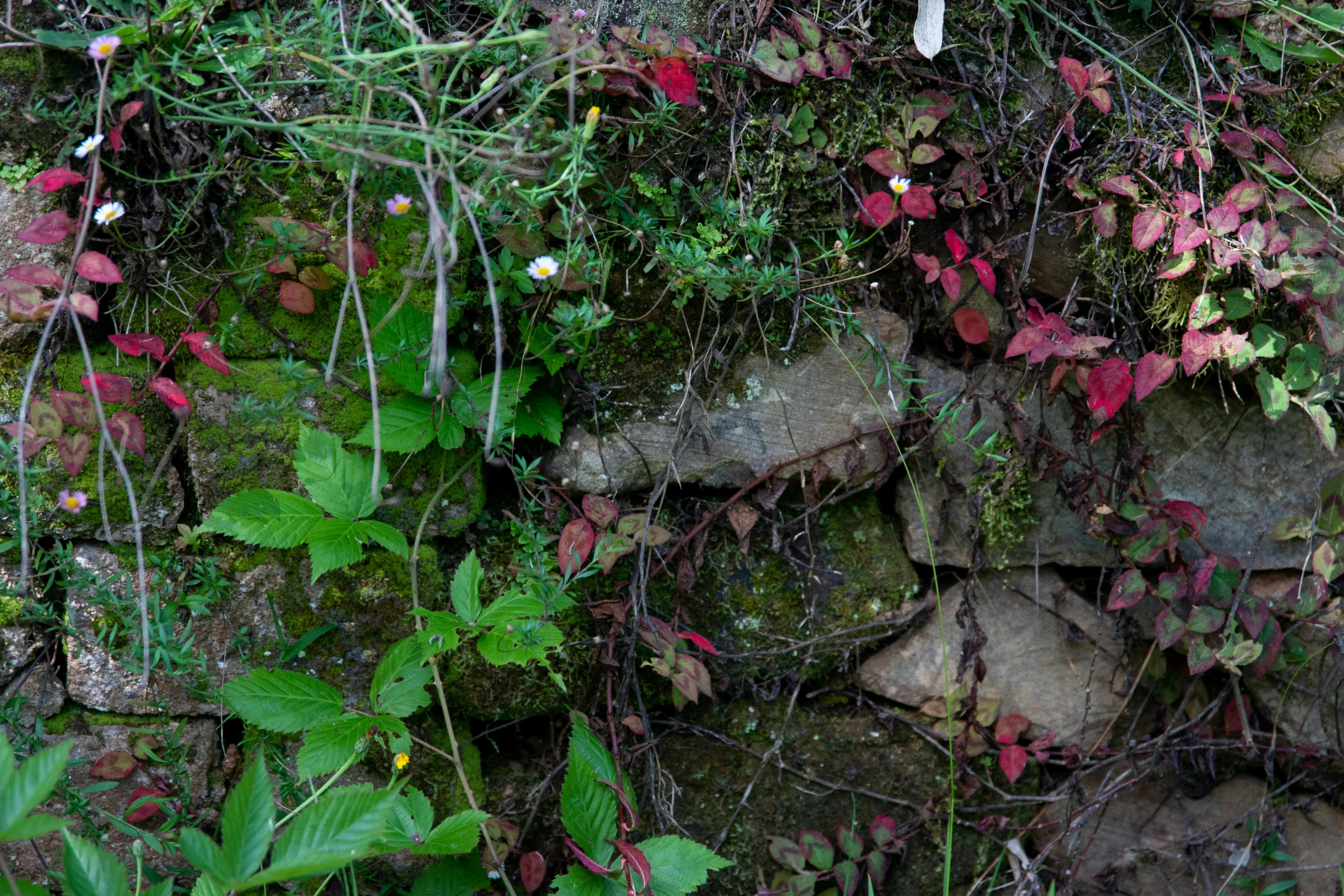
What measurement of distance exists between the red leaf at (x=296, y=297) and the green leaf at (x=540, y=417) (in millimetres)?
448

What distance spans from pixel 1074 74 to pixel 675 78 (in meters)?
0.82

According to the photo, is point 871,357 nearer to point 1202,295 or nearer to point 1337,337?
point 1202,295

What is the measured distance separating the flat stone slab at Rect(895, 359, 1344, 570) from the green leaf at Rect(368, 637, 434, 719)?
1.08 m

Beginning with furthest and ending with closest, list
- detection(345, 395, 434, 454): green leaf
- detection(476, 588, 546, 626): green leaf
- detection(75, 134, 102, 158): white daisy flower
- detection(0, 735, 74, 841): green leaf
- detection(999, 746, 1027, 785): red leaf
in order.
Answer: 1. detection(999, 746, 1027, 785): red leaf
2. detection(345, 395, 434, 454): green leaf
3. detection(476, 588, 546, 626): green leaf
4. detection(75, 134, 102, 158): white daisy flower
5. detection(0, 735, 74, 841): green leaf

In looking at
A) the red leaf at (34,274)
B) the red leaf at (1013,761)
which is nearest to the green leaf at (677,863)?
the red leaf at (1013,761)

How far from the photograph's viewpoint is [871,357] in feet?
6.15

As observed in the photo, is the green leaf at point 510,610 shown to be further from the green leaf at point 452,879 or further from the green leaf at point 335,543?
the green leaf at point 452,879

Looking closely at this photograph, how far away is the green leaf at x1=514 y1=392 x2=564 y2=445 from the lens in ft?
5.78

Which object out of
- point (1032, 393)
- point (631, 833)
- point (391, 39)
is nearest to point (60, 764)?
point (631, 833)

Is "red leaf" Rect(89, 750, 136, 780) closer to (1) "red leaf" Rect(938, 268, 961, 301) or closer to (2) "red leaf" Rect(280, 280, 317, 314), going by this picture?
(2) "red leaf" Rect(280, 280, 317, 314)

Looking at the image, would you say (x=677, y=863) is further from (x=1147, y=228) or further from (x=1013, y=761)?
(x=1147, y=228)

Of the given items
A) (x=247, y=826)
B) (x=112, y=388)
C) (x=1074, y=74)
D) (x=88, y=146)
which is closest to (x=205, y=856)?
(x=247, y=826)

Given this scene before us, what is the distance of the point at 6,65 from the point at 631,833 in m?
1.91

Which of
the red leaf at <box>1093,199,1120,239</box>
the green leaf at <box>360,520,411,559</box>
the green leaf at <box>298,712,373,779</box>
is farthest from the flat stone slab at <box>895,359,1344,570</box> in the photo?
the green leaf at <box>298,712,373,779</box>
